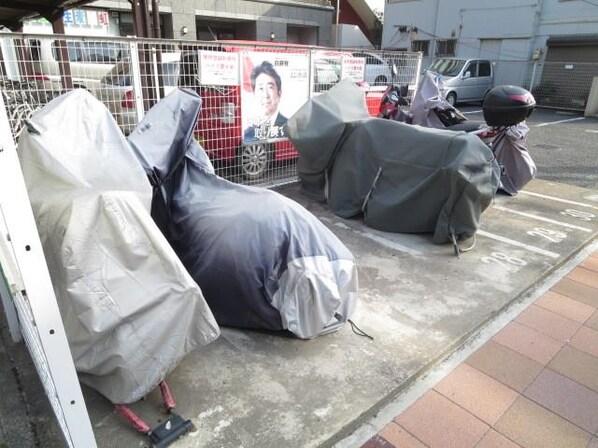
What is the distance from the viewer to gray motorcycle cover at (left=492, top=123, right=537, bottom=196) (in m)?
4.91

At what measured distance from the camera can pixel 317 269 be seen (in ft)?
7.57

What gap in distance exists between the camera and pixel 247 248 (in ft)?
7.73

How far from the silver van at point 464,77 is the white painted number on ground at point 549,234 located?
1081 centimetres

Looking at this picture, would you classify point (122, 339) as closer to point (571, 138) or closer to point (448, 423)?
point (448, 423)

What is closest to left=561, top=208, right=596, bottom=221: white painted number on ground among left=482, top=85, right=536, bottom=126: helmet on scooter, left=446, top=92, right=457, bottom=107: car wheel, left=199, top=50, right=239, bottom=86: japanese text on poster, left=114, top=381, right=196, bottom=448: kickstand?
left=482, top=85, right=536, bottom=126: helmet on scooter

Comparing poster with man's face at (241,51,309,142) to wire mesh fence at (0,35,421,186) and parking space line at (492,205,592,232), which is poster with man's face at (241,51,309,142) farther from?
parking space line at (492,205,592,232)

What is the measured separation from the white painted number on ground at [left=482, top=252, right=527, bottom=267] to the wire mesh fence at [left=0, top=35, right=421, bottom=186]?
2681 mm

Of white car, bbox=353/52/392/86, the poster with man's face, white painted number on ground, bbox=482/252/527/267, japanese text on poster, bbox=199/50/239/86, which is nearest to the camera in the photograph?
white painted number on ground, bbox=482/252/527/267

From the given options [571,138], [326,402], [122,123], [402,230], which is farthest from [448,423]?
[571,138]

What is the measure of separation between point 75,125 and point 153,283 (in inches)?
37.8

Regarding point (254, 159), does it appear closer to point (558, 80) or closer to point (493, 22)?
point (558, 80)

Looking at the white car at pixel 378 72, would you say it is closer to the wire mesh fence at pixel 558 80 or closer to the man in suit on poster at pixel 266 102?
the man in suit on poster at pixel 266 102

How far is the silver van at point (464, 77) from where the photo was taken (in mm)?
14414

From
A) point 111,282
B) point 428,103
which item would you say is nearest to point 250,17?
point 428,103
